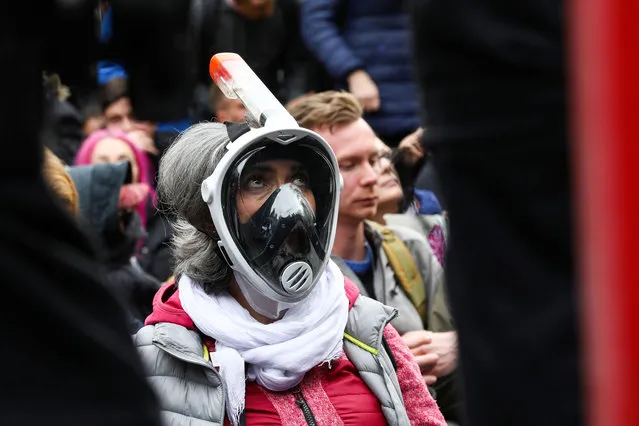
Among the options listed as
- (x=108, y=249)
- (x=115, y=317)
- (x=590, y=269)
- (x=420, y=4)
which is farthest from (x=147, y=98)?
(x=108, y=249)

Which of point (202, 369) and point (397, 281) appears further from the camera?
point (397, 281)

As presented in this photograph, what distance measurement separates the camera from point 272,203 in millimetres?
3572

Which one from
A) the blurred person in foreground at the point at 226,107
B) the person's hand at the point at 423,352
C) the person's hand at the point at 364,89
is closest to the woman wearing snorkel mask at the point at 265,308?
the person's hand at the point at 423,352

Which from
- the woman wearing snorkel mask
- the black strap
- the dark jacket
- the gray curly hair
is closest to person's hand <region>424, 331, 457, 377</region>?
the woman wearing snorkel mask

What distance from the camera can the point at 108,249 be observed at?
6203 mm

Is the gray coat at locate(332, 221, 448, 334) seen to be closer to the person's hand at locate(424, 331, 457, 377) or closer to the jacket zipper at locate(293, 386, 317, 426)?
the person's hand at locate(424, 331, 457, 377)

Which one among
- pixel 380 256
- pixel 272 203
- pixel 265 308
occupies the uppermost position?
pixel 272 203

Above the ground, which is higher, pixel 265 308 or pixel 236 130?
pixel 236 130

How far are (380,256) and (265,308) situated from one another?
1.31 metres

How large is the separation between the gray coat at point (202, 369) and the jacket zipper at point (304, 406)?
0.64 ft

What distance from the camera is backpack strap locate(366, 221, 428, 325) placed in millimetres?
4895

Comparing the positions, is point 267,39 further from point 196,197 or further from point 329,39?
point 196,197

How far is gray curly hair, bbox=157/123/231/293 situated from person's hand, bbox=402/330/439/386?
109 cm

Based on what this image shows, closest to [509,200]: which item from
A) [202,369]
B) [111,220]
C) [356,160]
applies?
[202,369]
